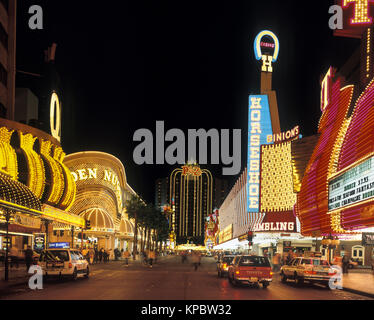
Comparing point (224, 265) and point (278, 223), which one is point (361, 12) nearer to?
point (224, 265)

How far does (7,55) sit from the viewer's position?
171ft

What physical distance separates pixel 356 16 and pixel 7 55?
111 ft

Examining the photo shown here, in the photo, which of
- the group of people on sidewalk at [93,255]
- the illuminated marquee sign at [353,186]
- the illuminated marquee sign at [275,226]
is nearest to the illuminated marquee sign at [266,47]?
the illuminated marquee sign at [275,226]

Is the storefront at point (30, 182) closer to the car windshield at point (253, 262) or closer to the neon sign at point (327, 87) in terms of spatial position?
the car windshield at point (253, 262)

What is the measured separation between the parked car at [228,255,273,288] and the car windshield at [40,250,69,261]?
8.69 m

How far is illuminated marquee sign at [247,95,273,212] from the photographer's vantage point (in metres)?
71.7

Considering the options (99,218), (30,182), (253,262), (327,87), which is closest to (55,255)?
(253,262)

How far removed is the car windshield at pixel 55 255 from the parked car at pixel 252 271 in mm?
8686

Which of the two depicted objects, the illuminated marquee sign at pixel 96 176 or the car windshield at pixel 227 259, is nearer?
the car windshield at pixel 227 259

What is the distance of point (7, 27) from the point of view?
51969mm

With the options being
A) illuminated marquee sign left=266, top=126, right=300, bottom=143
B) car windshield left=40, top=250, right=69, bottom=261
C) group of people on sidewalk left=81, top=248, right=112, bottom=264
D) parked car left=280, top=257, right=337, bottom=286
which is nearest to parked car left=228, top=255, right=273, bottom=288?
parked car left=280, top=257, right=337, bottom=286

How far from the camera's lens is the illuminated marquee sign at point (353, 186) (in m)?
23.7
